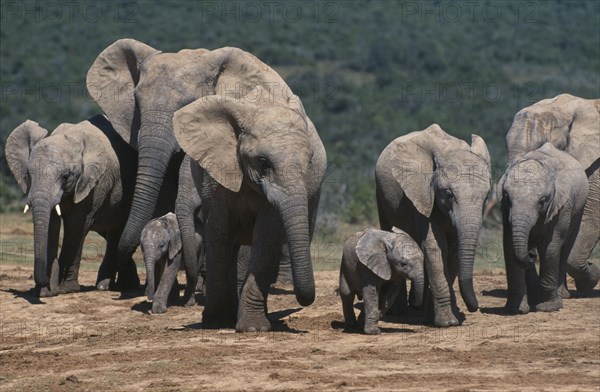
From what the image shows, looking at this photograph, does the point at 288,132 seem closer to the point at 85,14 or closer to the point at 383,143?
the point at 383,143

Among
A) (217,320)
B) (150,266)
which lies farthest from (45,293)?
(217,320)

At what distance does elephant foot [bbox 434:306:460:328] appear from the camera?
504 inches

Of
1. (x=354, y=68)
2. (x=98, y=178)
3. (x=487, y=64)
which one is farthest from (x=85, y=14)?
(x=98, y=178)

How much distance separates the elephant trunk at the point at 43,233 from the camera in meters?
14.8

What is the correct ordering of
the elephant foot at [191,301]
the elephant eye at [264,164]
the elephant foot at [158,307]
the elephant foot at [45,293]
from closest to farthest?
the elephant eye at [264,164] → the elephant foot at [158,307] → the elephant foot at [191,301] → the elephant foot at [45,293]

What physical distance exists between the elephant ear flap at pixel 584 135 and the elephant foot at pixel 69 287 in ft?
18.6

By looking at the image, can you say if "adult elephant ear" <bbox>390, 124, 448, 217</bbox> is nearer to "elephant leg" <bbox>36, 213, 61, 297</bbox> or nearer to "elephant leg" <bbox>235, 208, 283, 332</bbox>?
"elephant leg" <bbox>235, 208, 283, 332</bbox>

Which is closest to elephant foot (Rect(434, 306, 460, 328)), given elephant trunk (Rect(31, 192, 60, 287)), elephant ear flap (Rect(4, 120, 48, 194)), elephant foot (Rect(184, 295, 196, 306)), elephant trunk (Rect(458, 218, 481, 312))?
elephant trunk (Rect(458, 218, 481, 312))

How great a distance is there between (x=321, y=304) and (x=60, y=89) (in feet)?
133

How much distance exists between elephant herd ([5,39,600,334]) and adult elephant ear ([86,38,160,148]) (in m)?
0.02

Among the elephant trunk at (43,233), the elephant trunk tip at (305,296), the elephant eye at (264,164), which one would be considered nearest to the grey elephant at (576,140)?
the elephant eye at (264,164)

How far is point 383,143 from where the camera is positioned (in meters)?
46.7

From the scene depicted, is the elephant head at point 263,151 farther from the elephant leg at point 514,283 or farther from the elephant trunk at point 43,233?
the elephant trunk at point 43,233

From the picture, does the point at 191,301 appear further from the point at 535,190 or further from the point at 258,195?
the point at 535,190
